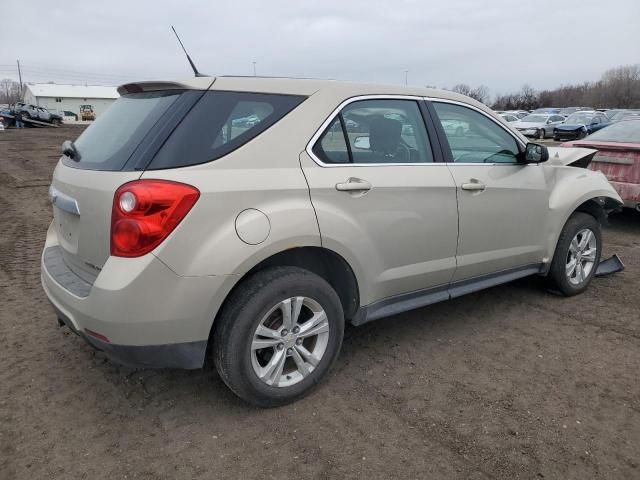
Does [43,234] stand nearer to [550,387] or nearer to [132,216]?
[132,216]

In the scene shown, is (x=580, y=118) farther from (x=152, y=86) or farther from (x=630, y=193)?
(x=152, y=86)

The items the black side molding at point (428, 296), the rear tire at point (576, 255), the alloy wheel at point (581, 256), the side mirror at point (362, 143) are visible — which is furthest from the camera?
the alloy wheel at point (581, 256)

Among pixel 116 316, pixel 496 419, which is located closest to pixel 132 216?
pixel 116 316

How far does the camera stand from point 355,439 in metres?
2.60

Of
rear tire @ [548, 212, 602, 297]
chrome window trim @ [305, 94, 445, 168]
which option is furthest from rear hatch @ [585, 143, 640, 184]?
chrome window trim @ [305, 94, 445, 168]

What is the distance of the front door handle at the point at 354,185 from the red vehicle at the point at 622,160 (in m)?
5.16

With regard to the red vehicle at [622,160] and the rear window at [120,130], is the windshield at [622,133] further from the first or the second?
the rear window at [120,130]

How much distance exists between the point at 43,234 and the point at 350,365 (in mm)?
4857

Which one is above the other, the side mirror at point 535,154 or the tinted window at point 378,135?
the tinted window at point 378,135

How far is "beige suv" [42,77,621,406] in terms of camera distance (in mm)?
2396

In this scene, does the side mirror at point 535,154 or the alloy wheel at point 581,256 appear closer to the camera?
the side mirror at point 535,154

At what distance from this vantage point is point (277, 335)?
2748 mm

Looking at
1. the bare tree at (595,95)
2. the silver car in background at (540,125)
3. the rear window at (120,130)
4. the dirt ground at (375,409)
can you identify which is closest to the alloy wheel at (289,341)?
the dirt ground at (375,409)

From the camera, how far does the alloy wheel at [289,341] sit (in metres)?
2.72
